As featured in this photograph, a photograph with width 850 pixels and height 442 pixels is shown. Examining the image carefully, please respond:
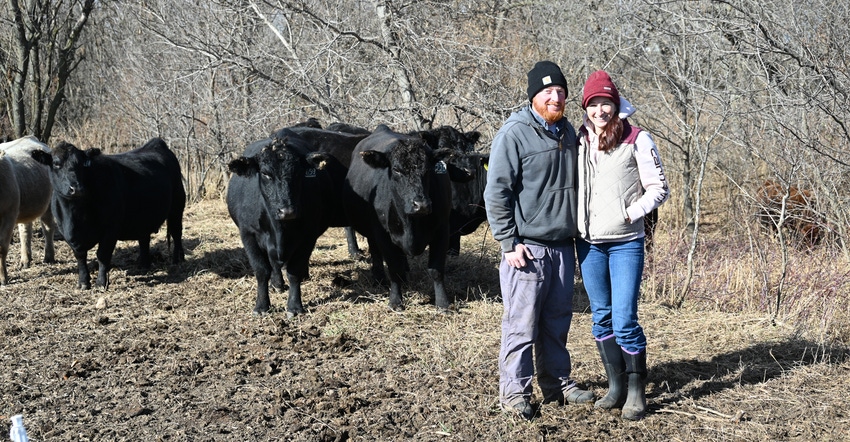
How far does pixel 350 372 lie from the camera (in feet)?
20.3

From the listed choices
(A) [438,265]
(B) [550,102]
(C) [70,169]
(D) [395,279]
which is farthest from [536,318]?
(C) [70,169]

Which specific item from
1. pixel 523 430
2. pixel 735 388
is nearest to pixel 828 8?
pixel 735 388

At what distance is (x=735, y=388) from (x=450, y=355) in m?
2.11

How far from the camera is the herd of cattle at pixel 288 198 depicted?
8.04 m

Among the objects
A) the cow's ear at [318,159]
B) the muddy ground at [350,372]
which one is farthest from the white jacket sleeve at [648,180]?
the cow's ear at [318,159]

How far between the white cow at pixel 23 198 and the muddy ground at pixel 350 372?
1.19 m

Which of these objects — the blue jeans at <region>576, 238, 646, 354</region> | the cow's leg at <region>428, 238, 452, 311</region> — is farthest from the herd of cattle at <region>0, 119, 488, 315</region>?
the blue jeans at <region>576, 238, 646, 354</region>

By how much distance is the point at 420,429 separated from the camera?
5.05 m

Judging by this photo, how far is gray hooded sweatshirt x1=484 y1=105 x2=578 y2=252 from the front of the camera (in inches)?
188

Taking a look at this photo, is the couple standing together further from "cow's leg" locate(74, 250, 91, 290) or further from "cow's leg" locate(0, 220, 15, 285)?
"cow's leg" locate(0, 220, 15, 285)

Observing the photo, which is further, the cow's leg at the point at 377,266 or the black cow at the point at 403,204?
the cow's leg at the point at 377,266

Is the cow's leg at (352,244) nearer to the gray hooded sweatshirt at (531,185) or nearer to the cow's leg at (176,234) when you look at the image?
the cow's leg at (176,234)

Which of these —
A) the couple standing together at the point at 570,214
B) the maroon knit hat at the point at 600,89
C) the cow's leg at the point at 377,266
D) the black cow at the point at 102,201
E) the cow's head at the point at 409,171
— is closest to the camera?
the maroon knit hat at the point at 600,89

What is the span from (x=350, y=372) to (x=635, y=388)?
7.34ft
